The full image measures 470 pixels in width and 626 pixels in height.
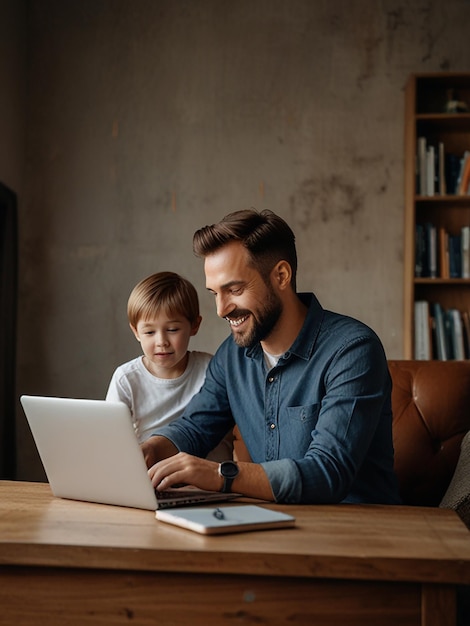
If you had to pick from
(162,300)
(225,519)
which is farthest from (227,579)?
(162,300)

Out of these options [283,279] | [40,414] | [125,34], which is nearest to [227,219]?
[283,279]

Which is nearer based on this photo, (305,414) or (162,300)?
(305,414)

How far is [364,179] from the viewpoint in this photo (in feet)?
13.7

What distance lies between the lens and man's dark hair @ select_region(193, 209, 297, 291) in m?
1.89

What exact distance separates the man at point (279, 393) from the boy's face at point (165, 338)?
35 centimetres

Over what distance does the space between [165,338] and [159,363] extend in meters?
0.08

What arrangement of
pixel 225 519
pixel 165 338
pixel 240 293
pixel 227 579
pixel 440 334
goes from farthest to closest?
pixel 440 334 → pixel 165 338 → pixel 240 293 → pixel 225 519 → pixel 227 579

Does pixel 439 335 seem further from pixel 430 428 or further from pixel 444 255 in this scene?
pixel 430 428

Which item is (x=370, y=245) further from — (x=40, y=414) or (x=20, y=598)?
(x=20, y=598)

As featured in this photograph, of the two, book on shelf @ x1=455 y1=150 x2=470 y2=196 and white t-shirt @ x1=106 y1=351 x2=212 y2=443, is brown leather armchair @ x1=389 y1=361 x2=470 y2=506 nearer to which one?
white t-shirt @ x1=106 y1=351 x2=212 y2=443

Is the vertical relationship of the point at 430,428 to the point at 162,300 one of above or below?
below

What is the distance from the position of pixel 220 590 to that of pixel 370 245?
3.19m

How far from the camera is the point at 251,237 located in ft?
6.23

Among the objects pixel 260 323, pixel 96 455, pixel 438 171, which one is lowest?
pixel 96 455
